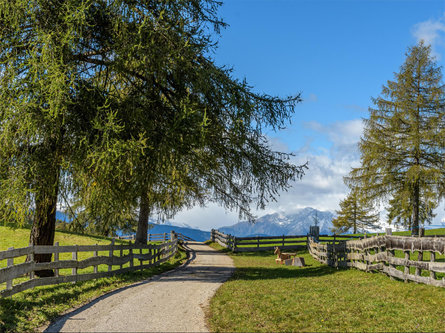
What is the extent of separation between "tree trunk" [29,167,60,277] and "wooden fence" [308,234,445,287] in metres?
10.6

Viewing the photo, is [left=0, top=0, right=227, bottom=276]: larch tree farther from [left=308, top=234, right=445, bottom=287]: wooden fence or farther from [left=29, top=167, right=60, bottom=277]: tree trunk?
[left=308, top=234, right=445, bottom=287]: wooden fence

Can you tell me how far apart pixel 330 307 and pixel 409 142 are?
64.7 ft

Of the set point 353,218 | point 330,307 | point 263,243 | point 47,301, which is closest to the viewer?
point 330,307

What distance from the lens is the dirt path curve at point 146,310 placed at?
7.20 metres

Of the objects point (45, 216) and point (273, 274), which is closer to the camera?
point (45, 216)

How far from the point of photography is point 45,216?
41.0 feet

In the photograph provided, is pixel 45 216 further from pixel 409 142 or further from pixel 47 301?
pixel 409 142

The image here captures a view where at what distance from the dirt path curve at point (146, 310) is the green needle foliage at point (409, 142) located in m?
17.6

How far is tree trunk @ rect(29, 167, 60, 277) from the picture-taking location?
469 inches

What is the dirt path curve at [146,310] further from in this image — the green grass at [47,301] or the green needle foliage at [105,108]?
the green needle foliage at [105,108]

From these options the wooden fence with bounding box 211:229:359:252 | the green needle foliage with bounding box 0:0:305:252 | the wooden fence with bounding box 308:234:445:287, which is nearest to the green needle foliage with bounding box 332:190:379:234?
the wooden fence with bounding box 211:229:359:252

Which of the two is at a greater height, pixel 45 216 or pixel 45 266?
pixel 45 216

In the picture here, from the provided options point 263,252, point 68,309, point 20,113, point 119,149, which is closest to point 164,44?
point 119,149

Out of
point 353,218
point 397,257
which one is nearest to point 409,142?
point 397,257
